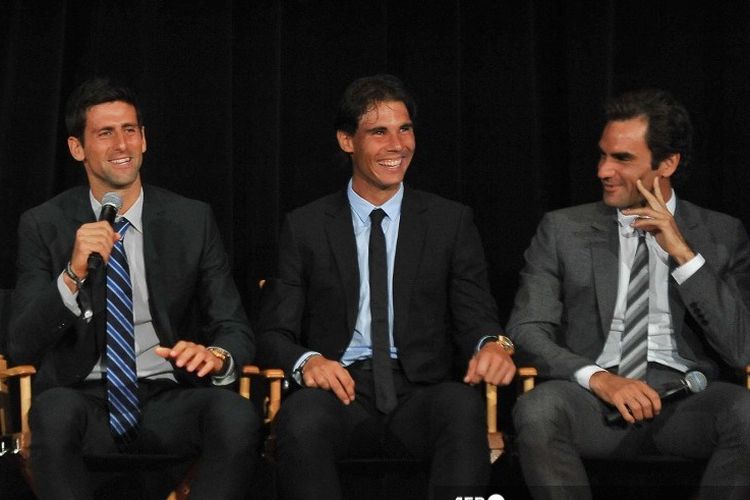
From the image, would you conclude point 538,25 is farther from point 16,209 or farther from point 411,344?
point 16,209

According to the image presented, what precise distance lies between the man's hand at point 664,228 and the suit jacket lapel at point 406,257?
65 centimetres

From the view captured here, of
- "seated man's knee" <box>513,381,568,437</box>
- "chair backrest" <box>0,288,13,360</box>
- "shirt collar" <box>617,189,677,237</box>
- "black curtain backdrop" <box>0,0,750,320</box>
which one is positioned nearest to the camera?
"seated man's knee" <box>513,381,568,437</box>

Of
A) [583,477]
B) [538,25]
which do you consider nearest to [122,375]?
[583,477]

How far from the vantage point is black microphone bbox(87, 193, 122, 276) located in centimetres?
356

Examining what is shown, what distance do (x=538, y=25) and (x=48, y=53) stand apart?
183cm

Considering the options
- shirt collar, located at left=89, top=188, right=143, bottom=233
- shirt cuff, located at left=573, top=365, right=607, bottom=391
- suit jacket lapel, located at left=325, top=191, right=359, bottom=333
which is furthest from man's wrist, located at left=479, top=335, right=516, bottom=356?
shirt collar, located at left=89, top=188, right=143, bottom=233

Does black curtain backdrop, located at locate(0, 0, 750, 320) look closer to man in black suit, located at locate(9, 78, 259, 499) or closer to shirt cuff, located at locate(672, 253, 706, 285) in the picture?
man in black suit, located at locate(9, 78, 259, 499)

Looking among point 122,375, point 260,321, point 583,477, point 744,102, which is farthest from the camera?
point 744,102

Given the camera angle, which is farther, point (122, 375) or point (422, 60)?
point (422, 60)

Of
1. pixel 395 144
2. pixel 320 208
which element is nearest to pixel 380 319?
pixel 320 208

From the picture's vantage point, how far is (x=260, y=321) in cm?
410

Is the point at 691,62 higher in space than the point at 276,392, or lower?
higher

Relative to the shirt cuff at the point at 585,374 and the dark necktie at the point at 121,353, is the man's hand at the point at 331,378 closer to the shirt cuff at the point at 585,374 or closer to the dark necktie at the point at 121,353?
the dark necktie at the point at 121,353

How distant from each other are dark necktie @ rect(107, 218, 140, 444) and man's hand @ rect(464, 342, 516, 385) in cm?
101
